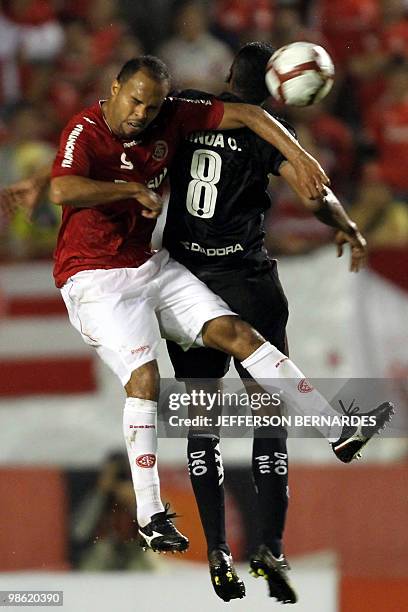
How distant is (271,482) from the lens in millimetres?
4980

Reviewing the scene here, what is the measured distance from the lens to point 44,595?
20.2 feet

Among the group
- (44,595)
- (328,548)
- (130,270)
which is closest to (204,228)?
(130,270)

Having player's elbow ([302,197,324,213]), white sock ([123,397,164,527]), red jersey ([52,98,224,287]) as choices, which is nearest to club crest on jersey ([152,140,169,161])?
red jersey ([52,98,224,287])

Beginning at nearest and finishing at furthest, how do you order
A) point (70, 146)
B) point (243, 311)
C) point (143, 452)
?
point (70, 146) < point (143, 452) < point (243, 311)

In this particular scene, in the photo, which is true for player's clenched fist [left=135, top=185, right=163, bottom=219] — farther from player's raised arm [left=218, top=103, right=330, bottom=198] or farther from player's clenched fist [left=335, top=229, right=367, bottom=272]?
player's clenched fist [left=335, top=229, right=367, bottom=272]

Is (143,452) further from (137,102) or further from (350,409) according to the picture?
(137,102)

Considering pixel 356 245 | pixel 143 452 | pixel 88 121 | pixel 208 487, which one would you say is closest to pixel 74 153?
pixel 88 121

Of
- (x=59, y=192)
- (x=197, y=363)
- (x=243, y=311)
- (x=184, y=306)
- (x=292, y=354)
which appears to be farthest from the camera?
(x=292, y=354)

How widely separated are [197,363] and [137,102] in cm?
113

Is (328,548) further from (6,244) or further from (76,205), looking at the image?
(76,205)

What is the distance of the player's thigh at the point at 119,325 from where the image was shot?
4.77 meters

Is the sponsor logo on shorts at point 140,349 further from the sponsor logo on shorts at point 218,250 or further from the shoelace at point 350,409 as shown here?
the shoelace at point 350,409

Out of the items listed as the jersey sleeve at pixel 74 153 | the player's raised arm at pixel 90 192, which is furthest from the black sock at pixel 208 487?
the jersey sleeve at pixel 74 153

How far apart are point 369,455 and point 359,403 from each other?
114 inches
